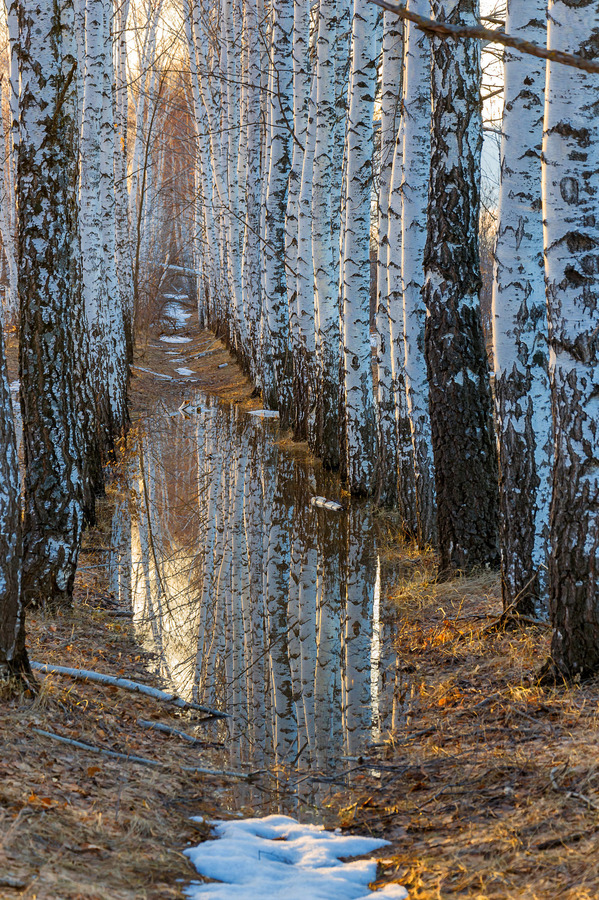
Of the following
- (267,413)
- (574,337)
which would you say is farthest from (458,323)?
(267,413)

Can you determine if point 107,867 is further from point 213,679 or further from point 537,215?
point 537,215

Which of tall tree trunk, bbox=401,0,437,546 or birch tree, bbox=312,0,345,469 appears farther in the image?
birch tree, bbox=312,0,345,469

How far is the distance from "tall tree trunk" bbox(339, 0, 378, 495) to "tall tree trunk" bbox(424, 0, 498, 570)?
A: 2732 millimetres

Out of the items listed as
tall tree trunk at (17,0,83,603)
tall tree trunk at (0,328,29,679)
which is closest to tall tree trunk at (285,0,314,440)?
tall tree trunk at (17,0,83,603)

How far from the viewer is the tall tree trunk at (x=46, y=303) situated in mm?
5621

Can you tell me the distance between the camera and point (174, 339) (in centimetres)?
3291

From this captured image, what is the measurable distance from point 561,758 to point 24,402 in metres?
4.08

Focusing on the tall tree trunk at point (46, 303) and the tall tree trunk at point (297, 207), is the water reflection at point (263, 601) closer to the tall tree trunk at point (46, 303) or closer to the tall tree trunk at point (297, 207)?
the tall tree trunk at point (46, 303)

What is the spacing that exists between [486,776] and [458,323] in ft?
11.7

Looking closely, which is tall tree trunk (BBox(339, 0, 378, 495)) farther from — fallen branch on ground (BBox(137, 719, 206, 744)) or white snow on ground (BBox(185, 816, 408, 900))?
white snow on ground (BBox(185, 816, 408, 900))

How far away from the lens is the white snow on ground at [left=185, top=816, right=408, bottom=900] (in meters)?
2.62

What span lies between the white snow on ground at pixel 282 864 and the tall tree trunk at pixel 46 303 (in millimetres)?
3014

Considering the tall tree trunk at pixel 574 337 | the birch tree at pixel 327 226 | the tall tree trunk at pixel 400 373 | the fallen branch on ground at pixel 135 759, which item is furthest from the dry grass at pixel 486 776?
the birch tree at pixel 327 226

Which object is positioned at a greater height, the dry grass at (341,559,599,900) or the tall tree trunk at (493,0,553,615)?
the tall tree trunk at (493,0,553,615)
